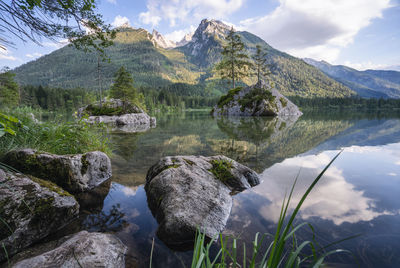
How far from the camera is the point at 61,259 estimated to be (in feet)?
7.09

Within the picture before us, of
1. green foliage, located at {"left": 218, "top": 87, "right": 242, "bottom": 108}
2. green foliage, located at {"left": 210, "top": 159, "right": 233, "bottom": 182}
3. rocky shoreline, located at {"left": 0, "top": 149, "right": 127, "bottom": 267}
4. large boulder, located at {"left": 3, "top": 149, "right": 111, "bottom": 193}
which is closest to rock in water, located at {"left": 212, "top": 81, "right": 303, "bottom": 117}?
green foliage, located at {"left": 218, "top": 87, "right": 242, "bottom": 108}

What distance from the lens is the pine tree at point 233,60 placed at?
3569cm

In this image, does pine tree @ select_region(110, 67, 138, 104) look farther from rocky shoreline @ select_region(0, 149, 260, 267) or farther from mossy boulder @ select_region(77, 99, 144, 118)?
rocky shoreline @ select_region(0, 149, 260, 267)

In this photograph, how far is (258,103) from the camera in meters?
32.4

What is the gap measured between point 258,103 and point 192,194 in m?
31.2

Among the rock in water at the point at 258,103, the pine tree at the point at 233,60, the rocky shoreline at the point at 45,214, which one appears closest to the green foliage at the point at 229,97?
the rock in water at the point at 258,103

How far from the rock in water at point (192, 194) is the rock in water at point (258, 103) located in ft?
94.2

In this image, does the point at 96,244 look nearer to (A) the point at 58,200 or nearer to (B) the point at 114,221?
(B) the point at 114,221

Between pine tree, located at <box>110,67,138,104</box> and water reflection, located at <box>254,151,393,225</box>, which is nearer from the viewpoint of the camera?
water reflection, located at <box>254,151,393,225</box>

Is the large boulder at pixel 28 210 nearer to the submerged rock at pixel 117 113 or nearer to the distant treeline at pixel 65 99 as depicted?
the submerged rock at pixel 117 113

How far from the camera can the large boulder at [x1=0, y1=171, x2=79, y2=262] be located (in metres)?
2.58

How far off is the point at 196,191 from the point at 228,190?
41.5 inches

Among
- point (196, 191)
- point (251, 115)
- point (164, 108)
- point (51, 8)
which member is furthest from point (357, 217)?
point (164, 108)

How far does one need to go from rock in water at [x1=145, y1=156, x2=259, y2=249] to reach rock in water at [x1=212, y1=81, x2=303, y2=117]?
2872 cm
